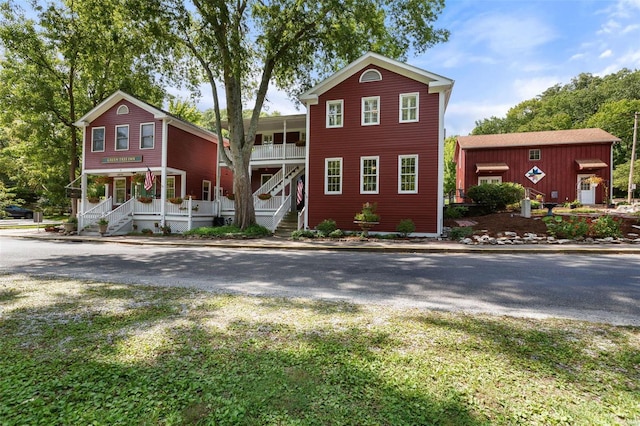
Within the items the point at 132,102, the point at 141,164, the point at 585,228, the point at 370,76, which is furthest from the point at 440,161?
the point at 132,102

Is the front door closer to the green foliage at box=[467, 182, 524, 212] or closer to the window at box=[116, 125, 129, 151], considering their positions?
the green foliage at box=[467, 182, 524, 212]

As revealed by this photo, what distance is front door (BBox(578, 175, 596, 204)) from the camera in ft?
76.4

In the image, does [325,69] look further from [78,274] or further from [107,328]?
[107,328]

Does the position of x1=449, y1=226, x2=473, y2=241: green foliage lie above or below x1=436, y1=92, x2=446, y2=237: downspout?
below

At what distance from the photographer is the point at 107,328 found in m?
3.49

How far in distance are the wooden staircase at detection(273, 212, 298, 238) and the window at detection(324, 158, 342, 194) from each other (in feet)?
9.08

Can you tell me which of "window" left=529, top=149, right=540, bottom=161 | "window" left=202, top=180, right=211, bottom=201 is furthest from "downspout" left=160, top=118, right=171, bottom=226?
"window" left=529, top=149, right=540, bottom=161

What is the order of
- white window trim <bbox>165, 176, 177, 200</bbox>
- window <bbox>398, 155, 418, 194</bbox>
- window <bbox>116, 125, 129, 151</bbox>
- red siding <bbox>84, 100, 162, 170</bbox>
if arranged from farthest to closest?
white window trim <bbox>165, 176, 177, 200</bbox> < window <bbox>116, 125, 129, 151</bbox> < red siding <bbox>84, 100, 162, 170</bbox> < window <bbox>398, 155, 418, 194</bbox>

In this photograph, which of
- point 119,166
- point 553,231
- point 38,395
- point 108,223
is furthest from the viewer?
point 119,166

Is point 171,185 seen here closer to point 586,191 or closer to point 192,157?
point 192,157

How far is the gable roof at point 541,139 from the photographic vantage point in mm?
23500

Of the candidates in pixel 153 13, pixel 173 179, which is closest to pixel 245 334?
pixel 153 13

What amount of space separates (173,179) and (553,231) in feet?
68.3

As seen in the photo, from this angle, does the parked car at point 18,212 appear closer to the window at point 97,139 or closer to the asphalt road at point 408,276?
the window at point 97,139
